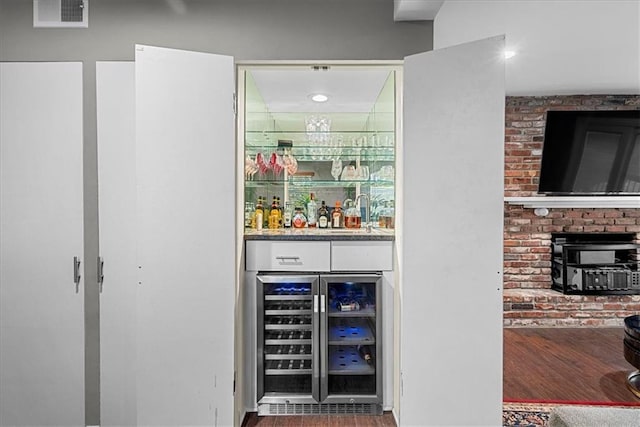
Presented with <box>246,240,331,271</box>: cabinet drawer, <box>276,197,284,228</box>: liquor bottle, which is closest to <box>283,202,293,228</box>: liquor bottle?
<box>276,197,284,228</box>: liquor bottle

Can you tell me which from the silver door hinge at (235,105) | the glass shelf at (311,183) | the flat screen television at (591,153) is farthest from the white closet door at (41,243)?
the flat screen television at (591,153)

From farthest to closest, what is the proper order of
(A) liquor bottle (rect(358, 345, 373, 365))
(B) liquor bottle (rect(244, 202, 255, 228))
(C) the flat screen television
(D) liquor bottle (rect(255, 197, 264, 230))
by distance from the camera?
1. (C) the flat screen television
2. (D) liquor bottle (rect(255, 197, 264, 230))
3. (B) liquor bottle (rect(244, 202, 255, 228))
4. (A) liquor bottle (rect(358, 345, 373, 365))

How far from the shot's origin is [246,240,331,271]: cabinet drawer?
2.92 metres

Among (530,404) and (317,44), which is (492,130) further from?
(530,404)

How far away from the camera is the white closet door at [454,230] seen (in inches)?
89.9

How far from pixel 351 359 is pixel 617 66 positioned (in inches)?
141

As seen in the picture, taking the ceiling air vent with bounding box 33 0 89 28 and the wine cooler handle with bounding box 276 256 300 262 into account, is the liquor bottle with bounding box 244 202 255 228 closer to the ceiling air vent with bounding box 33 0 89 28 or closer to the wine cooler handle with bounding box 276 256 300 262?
the wine cooler handle with bounding box 276 256 300 262

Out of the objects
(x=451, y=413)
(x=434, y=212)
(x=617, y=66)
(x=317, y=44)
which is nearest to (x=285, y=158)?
(x=317, y=44)

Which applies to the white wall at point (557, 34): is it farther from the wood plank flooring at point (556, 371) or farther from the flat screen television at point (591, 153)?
the wood plank flooring at point (556, 371)

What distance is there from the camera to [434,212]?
2.34m

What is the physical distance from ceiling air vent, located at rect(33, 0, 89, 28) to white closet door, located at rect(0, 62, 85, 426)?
0.24 meters

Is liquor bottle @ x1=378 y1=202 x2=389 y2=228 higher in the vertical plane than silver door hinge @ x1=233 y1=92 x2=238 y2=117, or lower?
lower

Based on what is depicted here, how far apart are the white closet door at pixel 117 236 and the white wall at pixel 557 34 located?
6.60 feet

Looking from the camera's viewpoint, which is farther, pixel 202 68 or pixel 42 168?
pixel 42 168
